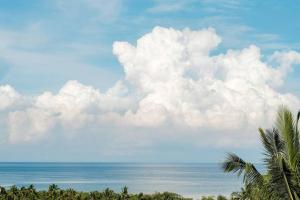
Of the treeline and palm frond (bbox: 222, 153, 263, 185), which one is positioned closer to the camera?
palm frond (bbox: 222, 153, 263, 185)

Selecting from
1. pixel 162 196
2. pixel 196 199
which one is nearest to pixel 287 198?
pixel 162 196

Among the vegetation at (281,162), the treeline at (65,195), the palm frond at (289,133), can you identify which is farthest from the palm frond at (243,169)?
the treeline at (65,195)

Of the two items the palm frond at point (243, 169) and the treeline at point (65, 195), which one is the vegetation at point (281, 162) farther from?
the treeline at point (65, 195)

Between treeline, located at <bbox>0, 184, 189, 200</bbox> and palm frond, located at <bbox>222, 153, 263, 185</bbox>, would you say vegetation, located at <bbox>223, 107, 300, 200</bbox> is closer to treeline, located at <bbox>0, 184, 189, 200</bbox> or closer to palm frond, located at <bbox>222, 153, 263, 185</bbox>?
palm frond, located at <bbox>222, 153, 263, 185</bbox>

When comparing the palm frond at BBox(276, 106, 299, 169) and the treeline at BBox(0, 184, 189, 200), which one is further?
the treeline at BBox(0, 184, 189, 200)

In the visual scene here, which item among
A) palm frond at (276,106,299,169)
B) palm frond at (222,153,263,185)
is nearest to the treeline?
palm frond at (222,153,263,185)

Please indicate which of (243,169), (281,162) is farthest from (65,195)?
(281,162)

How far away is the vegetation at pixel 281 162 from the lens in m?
19.4

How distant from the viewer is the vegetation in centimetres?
1941

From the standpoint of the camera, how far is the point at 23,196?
79.0 metres

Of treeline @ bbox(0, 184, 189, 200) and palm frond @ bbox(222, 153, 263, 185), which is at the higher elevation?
treeline @ bbox(0, 184, 189, 200)

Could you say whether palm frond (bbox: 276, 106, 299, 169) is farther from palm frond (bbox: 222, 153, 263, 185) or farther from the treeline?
the treeline

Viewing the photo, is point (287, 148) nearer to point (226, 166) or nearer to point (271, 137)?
point (271, 137)

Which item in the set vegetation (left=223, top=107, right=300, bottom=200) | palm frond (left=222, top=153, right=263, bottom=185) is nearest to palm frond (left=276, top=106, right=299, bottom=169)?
vegetation (left=223, top=107, right=300, bottom=200)
